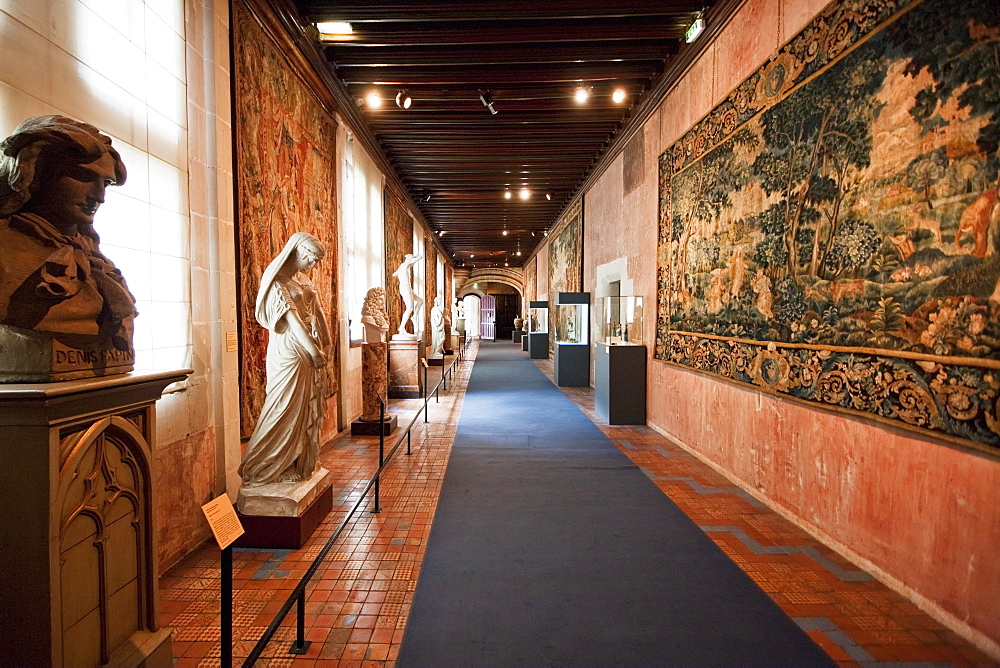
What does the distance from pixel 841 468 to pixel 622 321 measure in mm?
4603

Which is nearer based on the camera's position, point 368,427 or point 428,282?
point 368,427

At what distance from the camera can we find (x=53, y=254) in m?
1.57

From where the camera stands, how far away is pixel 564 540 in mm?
3350

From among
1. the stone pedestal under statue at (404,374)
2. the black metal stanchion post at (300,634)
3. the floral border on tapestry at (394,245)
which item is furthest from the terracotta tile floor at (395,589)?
the floral border on tapestry at (394,245)

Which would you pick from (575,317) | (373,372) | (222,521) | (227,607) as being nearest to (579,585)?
(227,607)

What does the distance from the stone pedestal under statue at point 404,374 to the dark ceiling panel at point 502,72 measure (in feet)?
13.5

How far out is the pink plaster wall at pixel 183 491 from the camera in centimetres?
301

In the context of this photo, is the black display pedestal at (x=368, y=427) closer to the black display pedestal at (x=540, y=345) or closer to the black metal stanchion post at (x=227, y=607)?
the black metal stanchion post at (x=227, y=607)

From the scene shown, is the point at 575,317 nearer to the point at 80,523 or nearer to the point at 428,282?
the point at 428,282

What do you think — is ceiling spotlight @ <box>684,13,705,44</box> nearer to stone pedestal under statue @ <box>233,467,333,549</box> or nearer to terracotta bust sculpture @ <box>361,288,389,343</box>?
terracotta bust sculpture @ <box>361,288,389,343</box>

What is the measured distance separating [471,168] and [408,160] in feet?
4.73

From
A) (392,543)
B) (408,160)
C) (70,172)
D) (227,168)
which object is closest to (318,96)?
(227,168)

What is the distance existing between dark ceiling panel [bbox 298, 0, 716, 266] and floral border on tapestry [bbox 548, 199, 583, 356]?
1.80 m

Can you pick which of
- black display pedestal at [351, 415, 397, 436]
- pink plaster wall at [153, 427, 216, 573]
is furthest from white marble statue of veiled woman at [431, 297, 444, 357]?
pink plaster wall at [153, 427, 216, 573]
